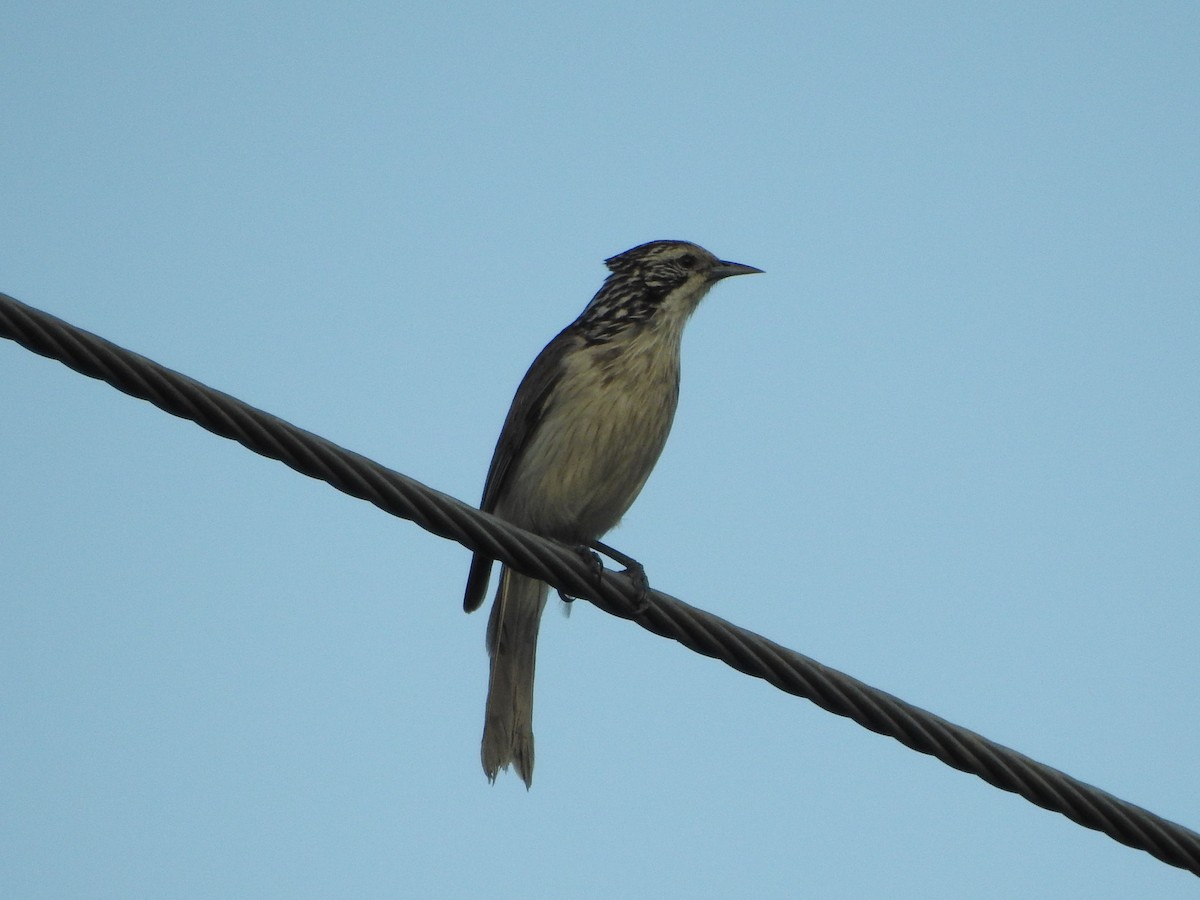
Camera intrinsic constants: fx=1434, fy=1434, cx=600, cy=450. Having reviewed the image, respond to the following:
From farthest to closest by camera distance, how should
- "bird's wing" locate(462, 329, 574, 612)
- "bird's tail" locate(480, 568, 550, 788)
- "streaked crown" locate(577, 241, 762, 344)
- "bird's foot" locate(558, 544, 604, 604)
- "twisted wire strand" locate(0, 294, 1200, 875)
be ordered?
"streaked crown" locate(577, 241, 762, 344)
"bird's wing" locate(462, 329, 574, 612)
"bird's tail" locate(480, 568, 550, 788)
"bird's foot" locate(558, 544, 604, 604)
"twisted wire strand" locate(0, 294, 1200, 875)

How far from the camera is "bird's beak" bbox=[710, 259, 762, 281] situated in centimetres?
758

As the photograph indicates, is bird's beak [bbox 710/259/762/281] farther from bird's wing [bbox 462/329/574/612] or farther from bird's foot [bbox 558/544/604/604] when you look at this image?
bird's foot [bbox 558/544/604/604]

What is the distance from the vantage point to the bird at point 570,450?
645cm

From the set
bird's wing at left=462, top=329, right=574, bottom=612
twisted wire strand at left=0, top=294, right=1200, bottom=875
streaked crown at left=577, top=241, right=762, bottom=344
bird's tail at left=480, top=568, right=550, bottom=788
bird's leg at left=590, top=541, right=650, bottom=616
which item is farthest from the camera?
streaked crown at left=577, top=241, right=762, bottom=344

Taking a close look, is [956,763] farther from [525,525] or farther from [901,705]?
[525,525]

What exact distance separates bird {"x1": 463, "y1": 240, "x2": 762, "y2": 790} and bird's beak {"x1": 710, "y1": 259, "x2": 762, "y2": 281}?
1.01 feet

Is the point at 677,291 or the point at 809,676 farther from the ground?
the point at 677,291

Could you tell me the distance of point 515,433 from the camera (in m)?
6.85

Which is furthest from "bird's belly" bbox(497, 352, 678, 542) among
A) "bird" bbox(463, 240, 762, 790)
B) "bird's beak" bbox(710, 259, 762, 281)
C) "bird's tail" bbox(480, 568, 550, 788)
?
"bird's beak" bbox(710, 259, 762, 281)

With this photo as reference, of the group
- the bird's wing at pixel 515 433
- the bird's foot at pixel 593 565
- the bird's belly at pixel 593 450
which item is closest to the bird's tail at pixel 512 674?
the bird's wing at pixel 515 433

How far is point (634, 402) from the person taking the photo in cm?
653

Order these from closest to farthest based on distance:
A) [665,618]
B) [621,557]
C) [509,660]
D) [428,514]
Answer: [428,514] → [665,618] → [621,557] → [509,660]

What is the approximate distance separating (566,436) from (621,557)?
0.92 metres

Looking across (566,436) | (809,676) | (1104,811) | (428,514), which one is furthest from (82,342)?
(566,436)
